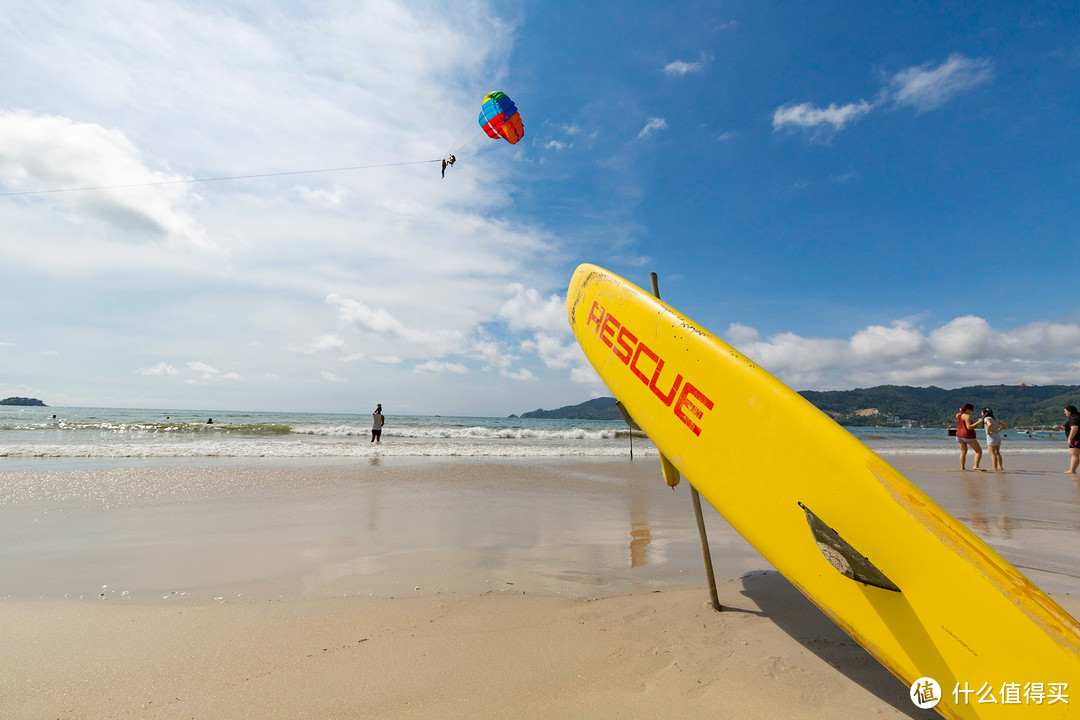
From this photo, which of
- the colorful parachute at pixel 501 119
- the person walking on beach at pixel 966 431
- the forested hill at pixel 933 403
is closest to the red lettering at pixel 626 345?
the colorful parachute at pixel 501 119

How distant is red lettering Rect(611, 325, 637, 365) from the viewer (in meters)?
2.56

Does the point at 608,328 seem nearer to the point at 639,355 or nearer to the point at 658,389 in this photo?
the point at 639,355

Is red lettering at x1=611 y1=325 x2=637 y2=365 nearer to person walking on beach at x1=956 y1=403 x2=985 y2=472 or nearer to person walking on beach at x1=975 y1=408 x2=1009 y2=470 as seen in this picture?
person walking on beach at x1=956 y1=403 x2=985 y2=472

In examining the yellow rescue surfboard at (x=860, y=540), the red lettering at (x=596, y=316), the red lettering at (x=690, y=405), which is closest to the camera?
the yellow rescue surfboard at (x=860, y=540)

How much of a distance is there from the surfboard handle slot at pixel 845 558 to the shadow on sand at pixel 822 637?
53 cm

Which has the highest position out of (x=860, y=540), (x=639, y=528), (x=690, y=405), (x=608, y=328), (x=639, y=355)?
(x=608, y=328)

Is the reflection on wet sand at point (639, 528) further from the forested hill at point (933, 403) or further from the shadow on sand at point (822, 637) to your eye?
the forested hill at point (933, 403)

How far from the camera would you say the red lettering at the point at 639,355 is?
2.37 metres

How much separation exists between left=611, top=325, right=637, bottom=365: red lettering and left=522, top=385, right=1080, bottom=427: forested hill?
49927 millimetres

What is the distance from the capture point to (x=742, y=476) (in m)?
1.87

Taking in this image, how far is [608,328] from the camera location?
2822mm

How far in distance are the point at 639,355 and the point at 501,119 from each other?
32.1ft

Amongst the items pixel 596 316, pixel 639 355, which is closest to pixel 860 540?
pixel 639 355

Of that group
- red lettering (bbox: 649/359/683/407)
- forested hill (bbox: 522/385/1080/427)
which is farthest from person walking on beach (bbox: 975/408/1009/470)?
forested hill (bbox: 522/385/1080/427)
